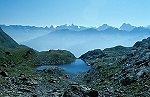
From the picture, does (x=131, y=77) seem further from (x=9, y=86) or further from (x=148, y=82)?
(x=9, y=86)

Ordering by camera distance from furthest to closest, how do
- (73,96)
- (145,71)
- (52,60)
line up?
(52,60) < (145,71) < (73,96)

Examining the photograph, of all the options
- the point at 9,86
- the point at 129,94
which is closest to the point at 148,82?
the point at 129,94

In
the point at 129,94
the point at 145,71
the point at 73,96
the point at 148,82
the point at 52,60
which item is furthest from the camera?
the point at 52,60

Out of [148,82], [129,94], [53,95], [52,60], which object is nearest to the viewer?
[53,95]

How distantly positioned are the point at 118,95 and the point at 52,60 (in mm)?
120032

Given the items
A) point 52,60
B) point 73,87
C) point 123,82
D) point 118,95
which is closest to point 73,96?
point 73,87

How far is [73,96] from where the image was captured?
32781mm

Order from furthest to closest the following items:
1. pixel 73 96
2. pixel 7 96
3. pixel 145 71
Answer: pixel 145 71
pixel 73 96
pixel 7 96

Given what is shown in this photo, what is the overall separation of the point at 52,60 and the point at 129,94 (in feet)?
392

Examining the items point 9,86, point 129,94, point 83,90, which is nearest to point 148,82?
point 129,94

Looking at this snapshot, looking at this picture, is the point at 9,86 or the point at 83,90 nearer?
the point at 83,90

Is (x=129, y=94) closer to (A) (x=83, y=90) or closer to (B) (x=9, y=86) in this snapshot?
(A) (x=83, y=90)

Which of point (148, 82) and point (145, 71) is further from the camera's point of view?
point (145, 71)

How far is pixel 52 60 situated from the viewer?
519 ft
